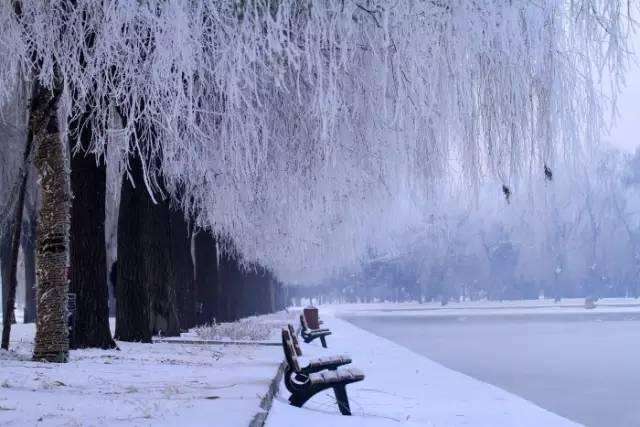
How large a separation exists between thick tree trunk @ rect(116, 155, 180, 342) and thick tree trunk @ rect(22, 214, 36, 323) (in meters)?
9.07

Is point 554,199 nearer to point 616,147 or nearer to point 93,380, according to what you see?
point 93,380

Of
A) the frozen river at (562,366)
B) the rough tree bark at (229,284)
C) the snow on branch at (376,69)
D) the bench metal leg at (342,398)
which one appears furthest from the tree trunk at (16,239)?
the rough tree bark at (229,284)

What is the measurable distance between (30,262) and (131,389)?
69.5ft

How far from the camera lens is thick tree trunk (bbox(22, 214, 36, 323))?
81.0 feet

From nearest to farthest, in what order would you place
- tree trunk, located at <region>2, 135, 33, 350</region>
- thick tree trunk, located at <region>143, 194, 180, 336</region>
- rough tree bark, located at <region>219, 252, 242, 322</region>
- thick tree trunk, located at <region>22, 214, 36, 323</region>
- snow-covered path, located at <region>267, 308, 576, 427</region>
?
snow-covered path, located at <region>267, 308, 576, 427</region>
tree trunk, located at <region>2, 135, 33, 350</region>
thick tree trunk, located at <region>143, 194, 180, 336</region>
thick tree trunk, located at <region>22, 214, 36, 323</region>
rough tree bark, located at <region>219, 252, 242, 322</region>

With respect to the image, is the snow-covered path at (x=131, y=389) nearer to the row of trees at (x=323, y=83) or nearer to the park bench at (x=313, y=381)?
the park bench at (x=313, y=381)

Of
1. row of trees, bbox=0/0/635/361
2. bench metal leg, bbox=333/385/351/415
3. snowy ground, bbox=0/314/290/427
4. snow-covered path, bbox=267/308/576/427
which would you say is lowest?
snow-covered path, bbox=267/308/576/427

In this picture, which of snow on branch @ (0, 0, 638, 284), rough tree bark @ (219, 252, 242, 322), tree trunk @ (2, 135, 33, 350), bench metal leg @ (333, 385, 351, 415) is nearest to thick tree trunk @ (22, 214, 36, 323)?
rough tree bark @ (219, 252, 242, 322)

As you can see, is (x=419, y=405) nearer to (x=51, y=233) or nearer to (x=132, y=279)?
(x=51, y=233)

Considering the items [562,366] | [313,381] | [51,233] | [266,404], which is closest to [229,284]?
[562,366]

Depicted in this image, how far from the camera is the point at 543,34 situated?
6.53m

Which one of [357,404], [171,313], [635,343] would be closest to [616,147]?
[635,343]

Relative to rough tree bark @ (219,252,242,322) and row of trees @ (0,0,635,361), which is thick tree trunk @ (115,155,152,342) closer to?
row of trees @ (0,0,635,361)

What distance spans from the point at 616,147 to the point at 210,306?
48138mm
